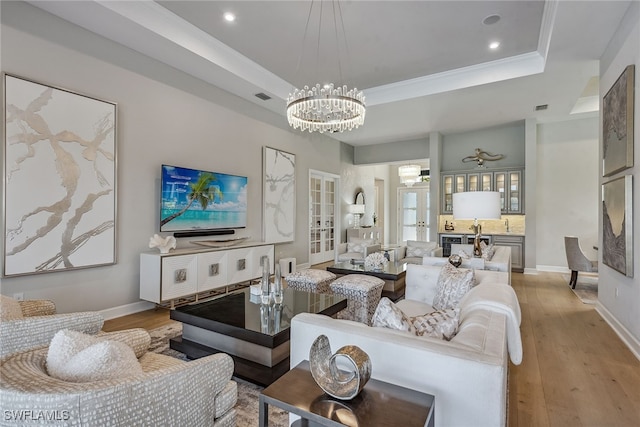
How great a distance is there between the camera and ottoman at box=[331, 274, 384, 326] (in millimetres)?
3297

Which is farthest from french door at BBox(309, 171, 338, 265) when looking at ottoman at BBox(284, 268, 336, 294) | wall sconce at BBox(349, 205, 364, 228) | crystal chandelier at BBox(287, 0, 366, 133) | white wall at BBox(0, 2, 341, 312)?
ottoman at BBox(284, 268, 336, 294)

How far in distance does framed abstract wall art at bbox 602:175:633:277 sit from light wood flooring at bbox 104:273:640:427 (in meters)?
0.72

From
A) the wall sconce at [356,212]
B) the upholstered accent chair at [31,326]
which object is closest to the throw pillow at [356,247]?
the wall sconce at [356,212]

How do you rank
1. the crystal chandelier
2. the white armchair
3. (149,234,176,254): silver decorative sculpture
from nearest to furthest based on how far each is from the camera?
the crystal chandelier → (149,234,176,254): silver decorative sculpture → the white armchair

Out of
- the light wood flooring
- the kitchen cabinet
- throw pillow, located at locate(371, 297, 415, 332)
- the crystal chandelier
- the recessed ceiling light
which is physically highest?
the recessed ceiling light

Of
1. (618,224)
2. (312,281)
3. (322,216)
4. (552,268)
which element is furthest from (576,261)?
(322,216)

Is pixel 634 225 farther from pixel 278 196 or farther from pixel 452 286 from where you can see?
pixel 278 196

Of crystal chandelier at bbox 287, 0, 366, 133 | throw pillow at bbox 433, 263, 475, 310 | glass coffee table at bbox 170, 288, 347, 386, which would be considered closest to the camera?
glass coffee table at bbox 170, 288, 347, 386

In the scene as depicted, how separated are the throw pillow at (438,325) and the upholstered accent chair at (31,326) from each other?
1.83 m

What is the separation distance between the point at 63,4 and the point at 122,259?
263 centimetres

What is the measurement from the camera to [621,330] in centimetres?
311

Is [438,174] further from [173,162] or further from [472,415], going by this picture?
[472,415]

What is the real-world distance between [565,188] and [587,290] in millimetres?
2690

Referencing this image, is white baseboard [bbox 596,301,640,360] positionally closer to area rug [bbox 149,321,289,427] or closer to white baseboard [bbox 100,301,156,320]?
area rug [bbox 149,321,289,427]
